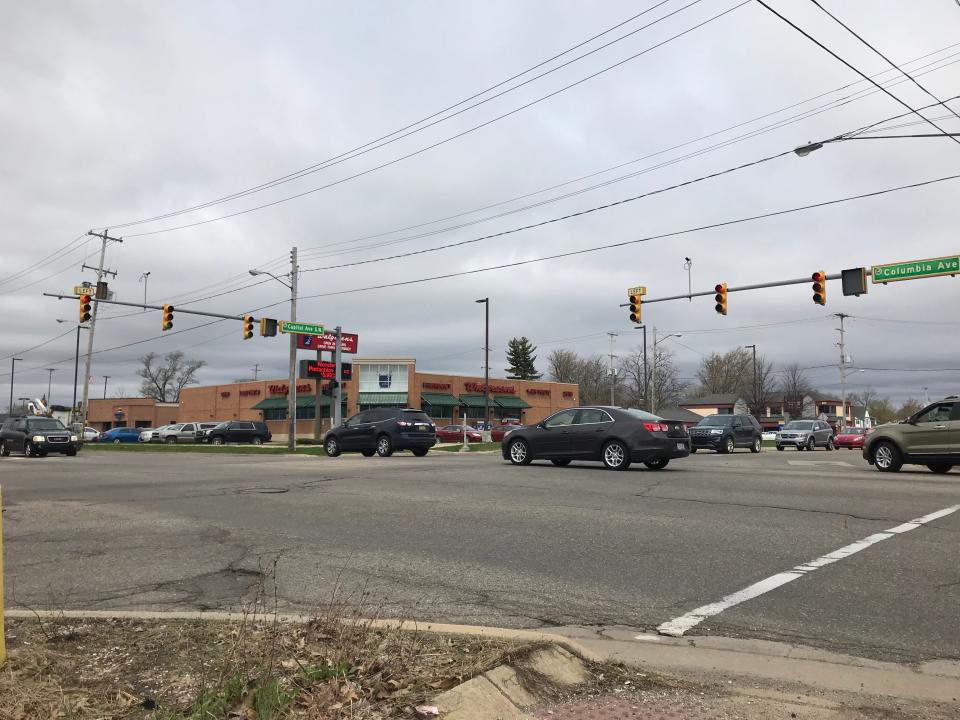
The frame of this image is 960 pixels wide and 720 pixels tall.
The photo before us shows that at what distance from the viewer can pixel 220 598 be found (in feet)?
18.7

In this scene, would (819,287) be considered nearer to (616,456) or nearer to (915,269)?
(915,269)

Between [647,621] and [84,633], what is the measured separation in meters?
3.69

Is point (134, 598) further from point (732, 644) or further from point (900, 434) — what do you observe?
point (900, 434)

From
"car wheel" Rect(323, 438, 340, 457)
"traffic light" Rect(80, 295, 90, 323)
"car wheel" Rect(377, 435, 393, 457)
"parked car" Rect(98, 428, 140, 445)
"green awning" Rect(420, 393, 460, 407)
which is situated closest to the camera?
"car wheel" Rect(377, 435, 393, 457)

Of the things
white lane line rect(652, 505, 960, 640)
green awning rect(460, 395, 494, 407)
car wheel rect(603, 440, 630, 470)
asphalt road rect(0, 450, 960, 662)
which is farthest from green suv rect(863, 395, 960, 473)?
green awning rect(460, 395, 494, 407)

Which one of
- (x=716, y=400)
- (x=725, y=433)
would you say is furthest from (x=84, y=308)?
(x=716, y=400)

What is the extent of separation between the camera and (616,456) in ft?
53.7

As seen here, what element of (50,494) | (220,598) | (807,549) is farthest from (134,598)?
(50,494)

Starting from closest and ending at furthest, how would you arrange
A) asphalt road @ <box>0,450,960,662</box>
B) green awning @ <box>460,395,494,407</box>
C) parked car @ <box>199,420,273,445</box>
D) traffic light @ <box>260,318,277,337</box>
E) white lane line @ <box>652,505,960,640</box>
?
white lane line @ <box>652,505,960,640</box> → asphalt road @ <box>0,450,960,662</box> → traffic light @ <box>260,318,277,337</box> → parked car @ <box>199,420,273,445</box> → green awning @ <box>460,395,494,407</box>

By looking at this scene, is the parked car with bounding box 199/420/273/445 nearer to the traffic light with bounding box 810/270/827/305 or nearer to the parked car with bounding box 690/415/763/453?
the parked car with bounding box 690/415/763/453

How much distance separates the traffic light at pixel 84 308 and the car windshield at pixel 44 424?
16.3ft

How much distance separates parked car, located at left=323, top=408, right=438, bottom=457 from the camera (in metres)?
24.4

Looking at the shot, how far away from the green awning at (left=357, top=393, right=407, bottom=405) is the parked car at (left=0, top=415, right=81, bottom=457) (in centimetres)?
3756

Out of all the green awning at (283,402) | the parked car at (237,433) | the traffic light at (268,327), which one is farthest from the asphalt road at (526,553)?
the green awning at (283,402)
